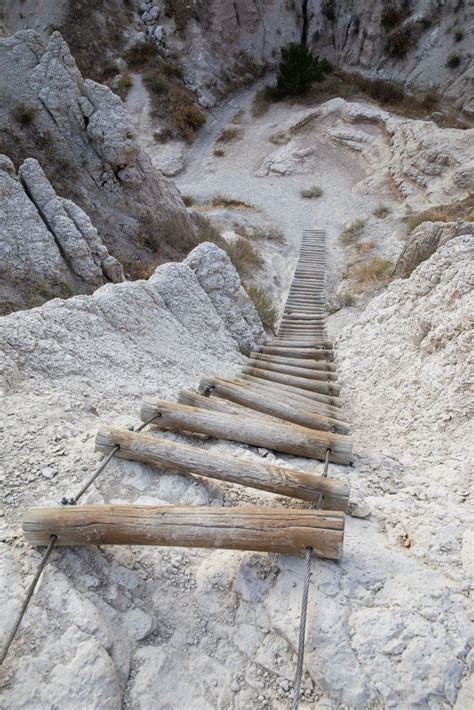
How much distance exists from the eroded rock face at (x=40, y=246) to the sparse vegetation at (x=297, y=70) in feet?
85.8

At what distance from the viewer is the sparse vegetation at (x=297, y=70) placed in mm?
28828

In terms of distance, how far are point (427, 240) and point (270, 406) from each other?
716 centimetres

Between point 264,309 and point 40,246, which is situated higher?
point 40,246

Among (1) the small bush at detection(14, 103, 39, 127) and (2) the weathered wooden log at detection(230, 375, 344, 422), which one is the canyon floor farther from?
(1) the small bush at detection(14, 103, 39, 127)

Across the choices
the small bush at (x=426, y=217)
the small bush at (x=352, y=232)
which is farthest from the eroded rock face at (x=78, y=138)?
the small bush at (x=426, y=217)

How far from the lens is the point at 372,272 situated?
13.9 m

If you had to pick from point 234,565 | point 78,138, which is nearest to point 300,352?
point 234,565

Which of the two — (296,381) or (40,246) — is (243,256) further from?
(296,381)

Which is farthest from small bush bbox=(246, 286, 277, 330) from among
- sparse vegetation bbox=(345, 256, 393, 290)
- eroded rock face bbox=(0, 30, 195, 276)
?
eroded rock face bbox=(0, 30, 195, 276)

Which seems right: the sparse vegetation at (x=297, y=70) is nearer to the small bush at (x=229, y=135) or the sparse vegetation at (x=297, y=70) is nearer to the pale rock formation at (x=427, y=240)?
the small bush at (x=229, y=135)

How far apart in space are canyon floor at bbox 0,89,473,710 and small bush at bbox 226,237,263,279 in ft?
24.9

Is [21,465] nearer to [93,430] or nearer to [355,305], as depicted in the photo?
[93,430]

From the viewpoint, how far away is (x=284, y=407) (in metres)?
5.84

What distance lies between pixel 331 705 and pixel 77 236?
32.2 feet
